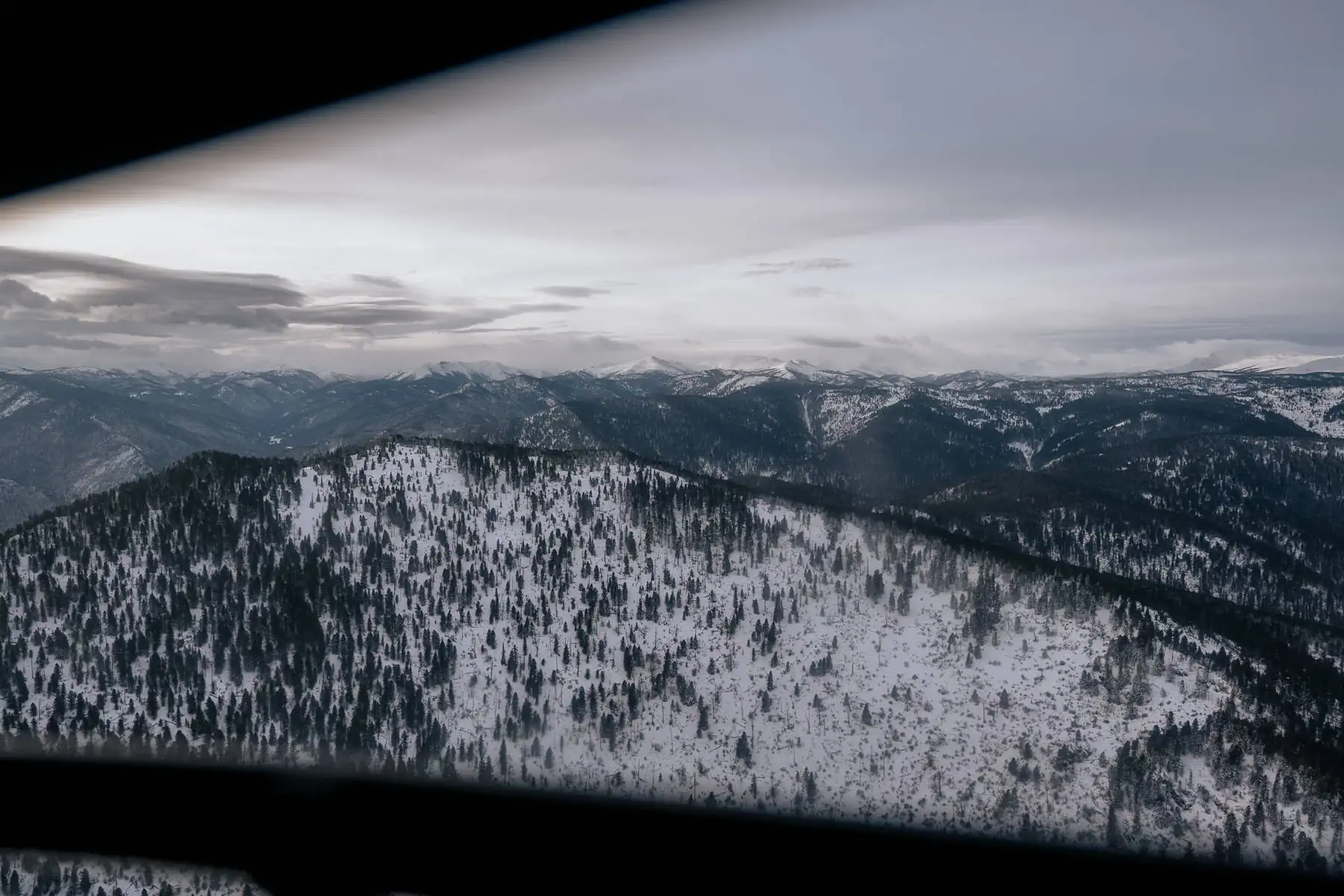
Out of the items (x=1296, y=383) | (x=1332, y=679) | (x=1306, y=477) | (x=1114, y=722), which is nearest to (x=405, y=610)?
(x=1114, y=722)

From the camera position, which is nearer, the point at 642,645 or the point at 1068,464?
the point at 642,645

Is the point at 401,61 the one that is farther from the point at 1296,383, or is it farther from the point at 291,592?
the point at 1296,383

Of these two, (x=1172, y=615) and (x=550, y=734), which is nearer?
(x=550, y=734)

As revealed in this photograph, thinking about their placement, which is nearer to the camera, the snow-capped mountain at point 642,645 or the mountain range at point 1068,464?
the snow-capped mountain at point 642,645

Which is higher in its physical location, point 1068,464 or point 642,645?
point 1068,464

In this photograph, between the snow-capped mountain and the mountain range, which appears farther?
the mountain range

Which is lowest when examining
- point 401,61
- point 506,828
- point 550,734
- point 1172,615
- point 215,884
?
point 550,734

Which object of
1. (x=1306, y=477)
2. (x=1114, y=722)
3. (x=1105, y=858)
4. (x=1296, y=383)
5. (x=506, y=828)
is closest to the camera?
(x=1105, y=858)

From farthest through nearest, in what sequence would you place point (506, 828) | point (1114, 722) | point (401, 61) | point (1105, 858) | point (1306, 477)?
point (1306, 477)
point (1114, 722)
point (401, 61)
point (506, 828)
point (1105, 858)
